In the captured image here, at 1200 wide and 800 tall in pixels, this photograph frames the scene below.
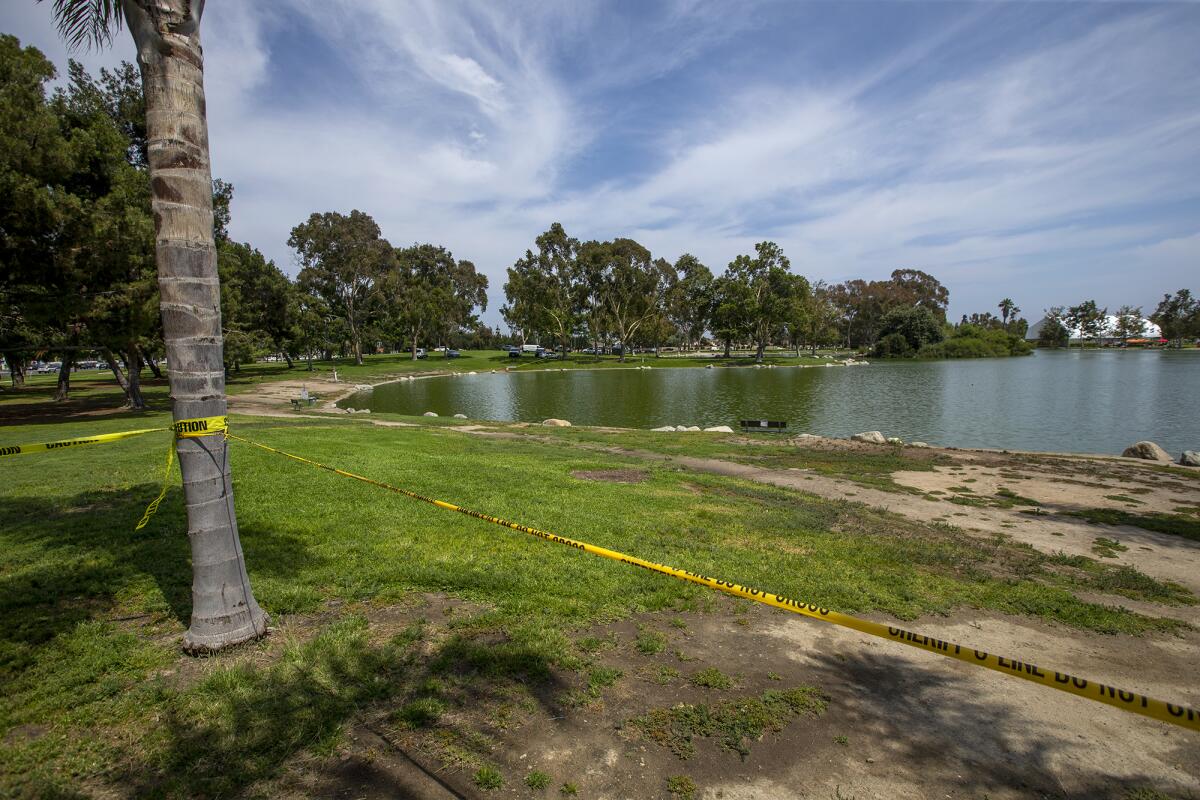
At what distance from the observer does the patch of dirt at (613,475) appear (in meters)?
11.2

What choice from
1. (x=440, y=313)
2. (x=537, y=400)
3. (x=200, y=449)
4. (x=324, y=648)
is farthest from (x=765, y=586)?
(x=440, y=313)

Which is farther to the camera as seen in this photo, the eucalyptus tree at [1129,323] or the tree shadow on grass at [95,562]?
the eucalyptus tree at [1129,323]

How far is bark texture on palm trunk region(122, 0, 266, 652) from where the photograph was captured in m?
3.74

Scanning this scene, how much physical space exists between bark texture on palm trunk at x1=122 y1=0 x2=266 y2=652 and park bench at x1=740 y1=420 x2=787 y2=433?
1961cm

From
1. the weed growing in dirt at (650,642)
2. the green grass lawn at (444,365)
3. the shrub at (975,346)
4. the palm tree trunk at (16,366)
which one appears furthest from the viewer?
the shrub at (975,346)

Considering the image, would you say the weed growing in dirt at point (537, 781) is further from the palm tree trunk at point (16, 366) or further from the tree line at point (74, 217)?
the palm tree trunk at point (16, 366)

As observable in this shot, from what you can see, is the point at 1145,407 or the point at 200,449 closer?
the point at 200,449

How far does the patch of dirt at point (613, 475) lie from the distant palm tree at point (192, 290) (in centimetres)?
732

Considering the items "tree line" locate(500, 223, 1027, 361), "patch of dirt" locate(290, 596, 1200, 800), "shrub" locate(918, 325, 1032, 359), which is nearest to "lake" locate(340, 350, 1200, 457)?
"patch of dirt" locate(290, 596, 1200, 800)

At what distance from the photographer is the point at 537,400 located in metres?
37.6

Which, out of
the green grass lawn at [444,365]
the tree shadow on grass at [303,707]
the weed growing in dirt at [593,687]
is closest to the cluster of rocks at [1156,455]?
the weed growing in dirt at [593,687]

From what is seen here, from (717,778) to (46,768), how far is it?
367 cm

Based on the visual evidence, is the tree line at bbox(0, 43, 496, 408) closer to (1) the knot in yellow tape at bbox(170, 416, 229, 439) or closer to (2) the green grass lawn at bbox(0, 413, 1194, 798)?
(2) the green grass lawn at bbox(0, 413, 1194, 798)

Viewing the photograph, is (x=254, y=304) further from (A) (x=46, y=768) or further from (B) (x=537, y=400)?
(A) (x=46, y=768)
